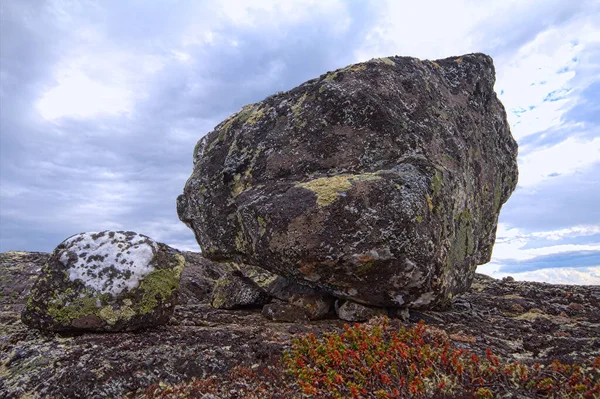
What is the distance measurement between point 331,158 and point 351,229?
7.89 ft

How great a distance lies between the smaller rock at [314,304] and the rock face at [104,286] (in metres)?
3.17

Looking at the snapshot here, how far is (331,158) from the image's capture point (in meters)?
10.9

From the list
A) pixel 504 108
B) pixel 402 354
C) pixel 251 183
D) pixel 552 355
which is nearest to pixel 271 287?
pixel 251 183

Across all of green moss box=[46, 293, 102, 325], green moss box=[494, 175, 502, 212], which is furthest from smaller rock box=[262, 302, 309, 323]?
green moss box=[494, 175, 502, 212]

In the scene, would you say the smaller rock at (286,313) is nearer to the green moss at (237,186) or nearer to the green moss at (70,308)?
the green moss at (237,186)

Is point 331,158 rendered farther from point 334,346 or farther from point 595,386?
point 595,386

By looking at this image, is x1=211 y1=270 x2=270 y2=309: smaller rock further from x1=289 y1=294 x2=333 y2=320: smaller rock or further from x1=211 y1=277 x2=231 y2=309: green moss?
x1=289 y1=294 x2=333 y2=320: smaller rock

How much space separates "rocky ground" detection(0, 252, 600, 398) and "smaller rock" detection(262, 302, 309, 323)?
0.34 m

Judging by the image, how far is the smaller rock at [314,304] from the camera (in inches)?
426

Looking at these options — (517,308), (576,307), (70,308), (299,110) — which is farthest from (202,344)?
(576,307)

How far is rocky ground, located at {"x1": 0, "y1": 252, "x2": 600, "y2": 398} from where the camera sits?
278 inches

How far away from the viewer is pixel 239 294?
509 inches

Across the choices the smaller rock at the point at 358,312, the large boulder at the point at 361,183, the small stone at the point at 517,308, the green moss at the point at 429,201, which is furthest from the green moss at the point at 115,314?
the small stone at the point at 517,308

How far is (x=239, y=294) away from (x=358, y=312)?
A: 420 centimetres
